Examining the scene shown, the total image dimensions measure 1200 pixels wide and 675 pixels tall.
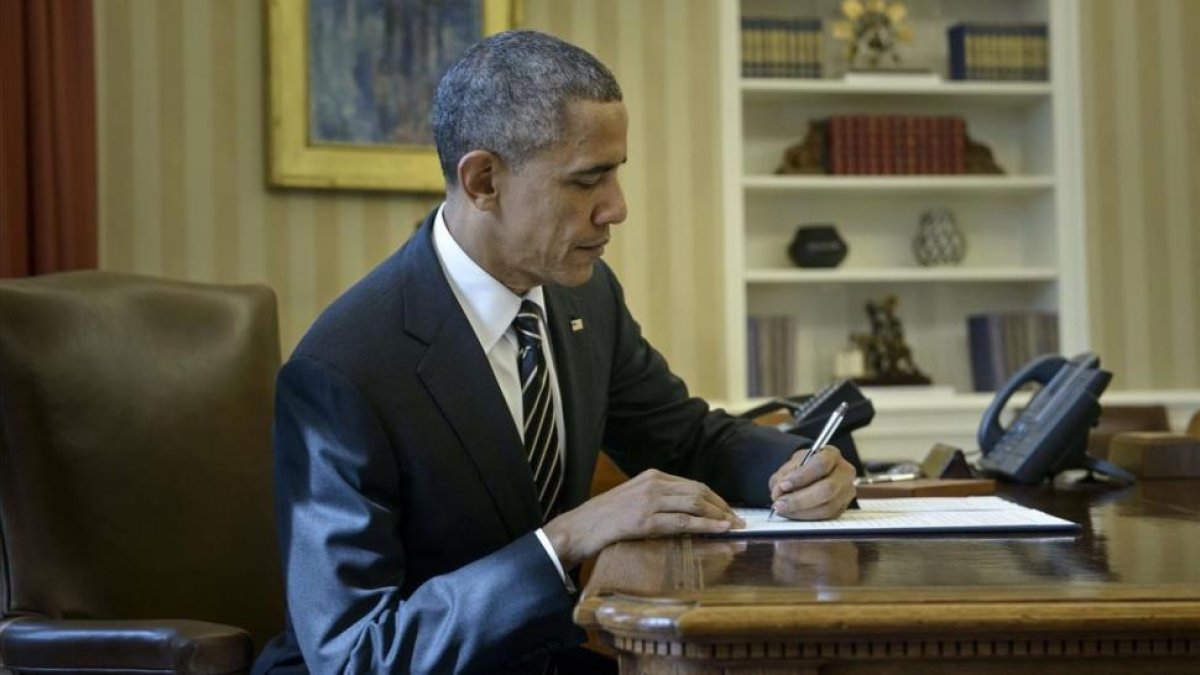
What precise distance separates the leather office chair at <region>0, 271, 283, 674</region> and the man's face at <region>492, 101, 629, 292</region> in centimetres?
61

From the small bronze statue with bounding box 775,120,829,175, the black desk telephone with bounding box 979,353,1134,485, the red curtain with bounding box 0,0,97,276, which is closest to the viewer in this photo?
the black desk telephone with bounding box 979,353,1134,485

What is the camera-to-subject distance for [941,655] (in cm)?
105

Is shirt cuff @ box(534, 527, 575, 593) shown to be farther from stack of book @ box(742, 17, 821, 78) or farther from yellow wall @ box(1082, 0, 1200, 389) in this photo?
yellow wall @ box(1082, 0, 1200, 389)

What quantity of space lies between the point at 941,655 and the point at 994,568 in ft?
A: 0.65

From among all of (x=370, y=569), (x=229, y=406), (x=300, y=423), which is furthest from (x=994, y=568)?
(x=229, y=406)

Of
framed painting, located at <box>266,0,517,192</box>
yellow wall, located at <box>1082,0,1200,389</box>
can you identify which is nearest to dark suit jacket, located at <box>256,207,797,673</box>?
framed painting, located at <box>266,0,517,192</box>

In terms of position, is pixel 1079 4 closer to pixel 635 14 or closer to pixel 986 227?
pixel 986 227

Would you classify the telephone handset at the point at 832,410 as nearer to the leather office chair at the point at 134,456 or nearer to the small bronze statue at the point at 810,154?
the leather office chair at the point at 134,456

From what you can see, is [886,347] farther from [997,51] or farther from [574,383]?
[574,383]

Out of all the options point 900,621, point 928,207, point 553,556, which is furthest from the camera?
point 928,207

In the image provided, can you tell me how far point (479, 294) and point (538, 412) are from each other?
0.16 metres

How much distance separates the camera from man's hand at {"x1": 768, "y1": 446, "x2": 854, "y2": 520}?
64.2 inches

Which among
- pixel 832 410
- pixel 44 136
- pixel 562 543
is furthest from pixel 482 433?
pixel 44 136

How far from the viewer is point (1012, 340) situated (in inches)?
188
